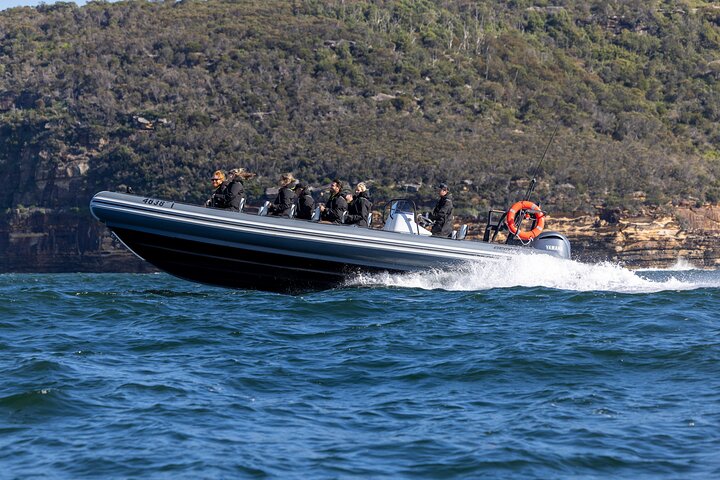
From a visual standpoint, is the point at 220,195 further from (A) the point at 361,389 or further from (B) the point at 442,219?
(A) the point at 361,389

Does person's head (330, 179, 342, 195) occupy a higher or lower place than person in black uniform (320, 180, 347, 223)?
higher

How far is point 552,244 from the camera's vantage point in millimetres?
16703

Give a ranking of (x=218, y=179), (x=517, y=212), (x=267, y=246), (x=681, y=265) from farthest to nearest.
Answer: (x=681, y=265) < (x=517, y=212) < (x=218, y=179) < (x=267, y=246)

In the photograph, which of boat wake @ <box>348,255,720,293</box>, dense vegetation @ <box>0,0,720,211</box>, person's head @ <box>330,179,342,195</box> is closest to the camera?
person's head @ <box>330,179,342,195</box>

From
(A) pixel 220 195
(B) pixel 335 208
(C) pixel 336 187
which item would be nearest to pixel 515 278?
(B) pixel 335 208

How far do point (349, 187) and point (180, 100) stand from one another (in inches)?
480

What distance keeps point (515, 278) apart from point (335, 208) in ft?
9.84

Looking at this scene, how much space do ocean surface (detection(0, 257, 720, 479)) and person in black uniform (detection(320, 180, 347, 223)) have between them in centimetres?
199

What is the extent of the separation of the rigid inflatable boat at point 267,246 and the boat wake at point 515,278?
0.14m

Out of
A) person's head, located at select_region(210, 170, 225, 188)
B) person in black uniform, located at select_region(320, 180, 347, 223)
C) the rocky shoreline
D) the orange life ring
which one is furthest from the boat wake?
the rocky shoreline

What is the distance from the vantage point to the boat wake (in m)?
15.7

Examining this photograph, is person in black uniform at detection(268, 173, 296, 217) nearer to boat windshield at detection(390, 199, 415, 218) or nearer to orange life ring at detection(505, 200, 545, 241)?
boat windshield at detection(390, 199, 415, 218)

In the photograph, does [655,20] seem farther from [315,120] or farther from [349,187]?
[349,187]

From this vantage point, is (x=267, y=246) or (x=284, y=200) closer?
(x=267, y=246)
